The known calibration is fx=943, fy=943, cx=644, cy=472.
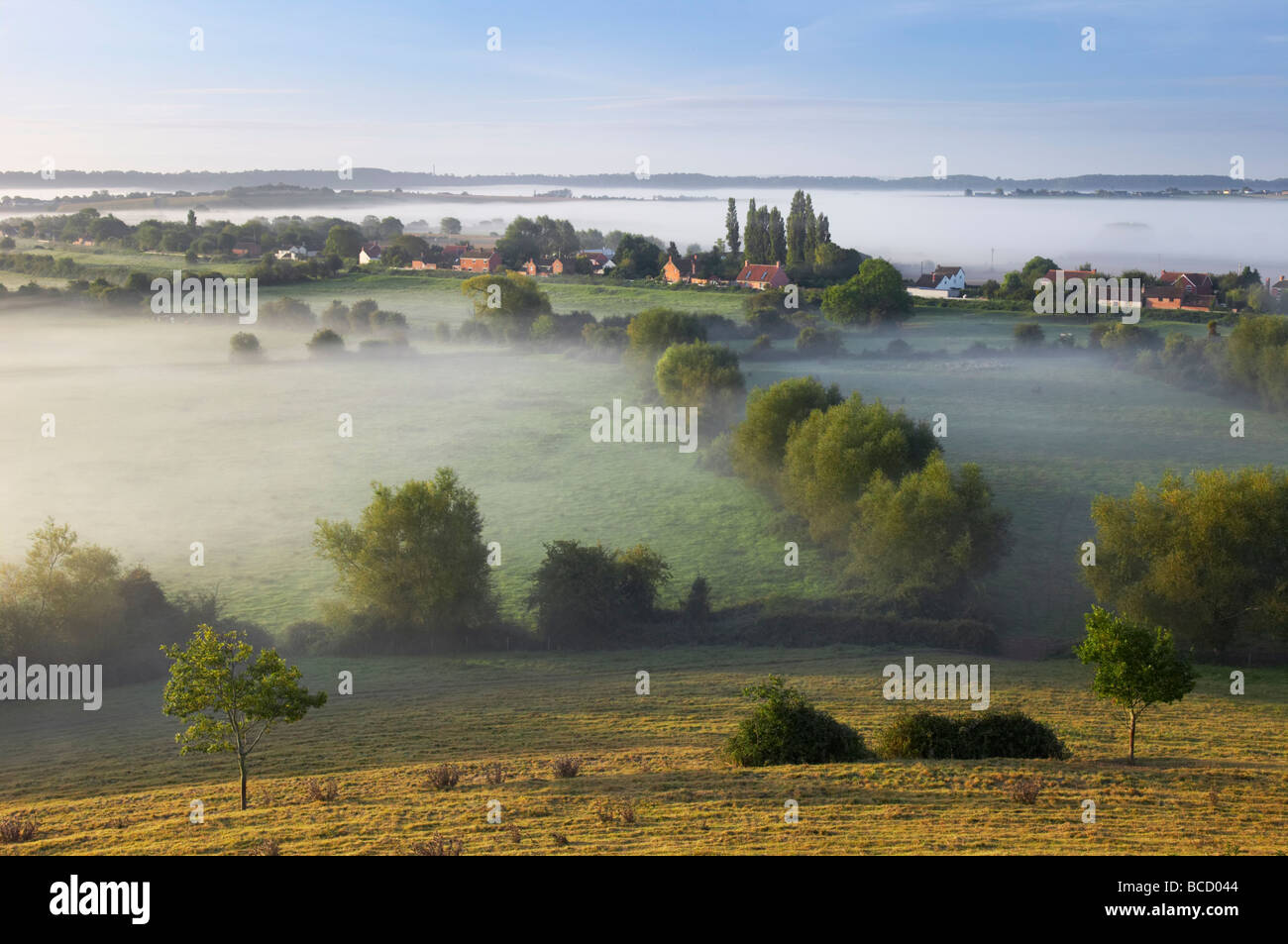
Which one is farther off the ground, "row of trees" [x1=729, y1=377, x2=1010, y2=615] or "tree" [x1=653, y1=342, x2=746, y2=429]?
"tree" [x1=653, y1=342, x2=746, y2=429]

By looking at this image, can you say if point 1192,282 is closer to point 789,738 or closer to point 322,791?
point 789,738

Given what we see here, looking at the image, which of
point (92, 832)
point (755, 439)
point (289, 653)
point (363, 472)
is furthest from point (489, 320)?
point (92, 832)

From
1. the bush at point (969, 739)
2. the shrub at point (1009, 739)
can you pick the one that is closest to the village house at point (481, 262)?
the bush at point (969, 739)

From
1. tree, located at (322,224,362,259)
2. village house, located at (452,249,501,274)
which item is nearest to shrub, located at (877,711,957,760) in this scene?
village house, located at (452,249,501,274)

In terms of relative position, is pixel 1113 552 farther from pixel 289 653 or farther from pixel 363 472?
pixel 363 472

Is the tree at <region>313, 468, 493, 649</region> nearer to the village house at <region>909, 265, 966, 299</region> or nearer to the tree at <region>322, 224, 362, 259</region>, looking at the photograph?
the village house at <region>909, 265, 966, 299</region>

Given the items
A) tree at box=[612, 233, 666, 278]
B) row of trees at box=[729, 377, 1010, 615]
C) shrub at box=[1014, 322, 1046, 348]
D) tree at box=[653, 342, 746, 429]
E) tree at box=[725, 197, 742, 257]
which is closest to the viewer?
row of trees at box=[729, 377, 1010, 615]

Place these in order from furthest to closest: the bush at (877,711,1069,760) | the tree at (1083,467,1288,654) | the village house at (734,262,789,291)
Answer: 1. the village house at (734,262,789,291)
2. the tree at (1083,467,1288,654)
3. the bush at (877,711,1069,760)
